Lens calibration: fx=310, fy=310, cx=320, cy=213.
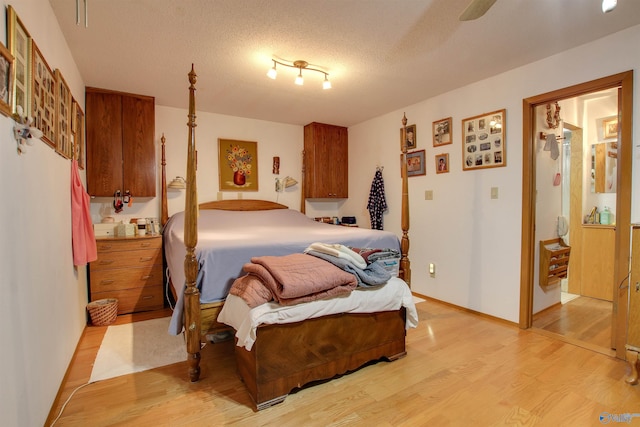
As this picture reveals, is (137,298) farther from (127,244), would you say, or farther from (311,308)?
(311,308)

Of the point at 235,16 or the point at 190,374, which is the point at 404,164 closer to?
the point at 235,16

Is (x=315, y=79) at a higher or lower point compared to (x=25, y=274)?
higher

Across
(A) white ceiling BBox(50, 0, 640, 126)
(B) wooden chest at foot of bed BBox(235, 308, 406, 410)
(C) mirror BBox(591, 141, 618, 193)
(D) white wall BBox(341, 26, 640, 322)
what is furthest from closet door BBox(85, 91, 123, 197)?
(C) mirror BBox(591, 141, 618, 193)

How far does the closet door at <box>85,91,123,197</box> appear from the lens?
3.25 meters

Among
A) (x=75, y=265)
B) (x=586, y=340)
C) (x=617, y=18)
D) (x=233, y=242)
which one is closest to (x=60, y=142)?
(x=75, y=265)

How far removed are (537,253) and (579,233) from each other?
4.39 feet

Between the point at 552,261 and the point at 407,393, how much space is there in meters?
2.23

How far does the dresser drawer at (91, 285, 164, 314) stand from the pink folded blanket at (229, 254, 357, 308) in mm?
1845

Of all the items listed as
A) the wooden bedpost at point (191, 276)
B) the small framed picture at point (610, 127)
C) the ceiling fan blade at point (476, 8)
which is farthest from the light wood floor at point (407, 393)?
the small framed picture at point (610, 127)

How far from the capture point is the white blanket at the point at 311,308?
1673 millimetres

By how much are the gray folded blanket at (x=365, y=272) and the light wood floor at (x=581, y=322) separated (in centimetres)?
175

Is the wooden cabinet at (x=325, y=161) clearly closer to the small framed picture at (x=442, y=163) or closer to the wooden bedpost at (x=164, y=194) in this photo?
the small framed picture at (x=442, y=163)

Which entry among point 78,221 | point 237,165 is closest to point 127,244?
point 78,221

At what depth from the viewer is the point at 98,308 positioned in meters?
2.86
